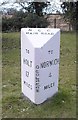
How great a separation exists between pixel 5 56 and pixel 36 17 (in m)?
→ 4.86

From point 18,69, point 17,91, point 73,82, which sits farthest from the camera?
point 18,69

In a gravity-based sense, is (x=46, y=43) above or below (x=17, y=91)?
above

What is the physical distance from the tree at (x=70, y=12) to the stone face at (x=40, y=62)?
7670 millimetres

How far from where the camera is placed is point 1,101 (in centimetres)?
409

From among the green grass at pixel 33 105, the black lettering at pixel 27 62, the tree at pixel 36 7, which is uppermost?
the tree at pixel 36 7

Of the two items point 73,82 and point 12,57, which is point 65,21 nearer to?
Result: point 12,57

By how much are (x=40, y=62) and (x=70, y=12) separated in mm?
8649

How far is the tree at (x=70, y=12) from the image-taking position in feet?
37.8

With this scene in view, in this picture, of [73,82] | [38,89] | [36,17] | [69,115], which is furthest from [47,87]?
[36,17]

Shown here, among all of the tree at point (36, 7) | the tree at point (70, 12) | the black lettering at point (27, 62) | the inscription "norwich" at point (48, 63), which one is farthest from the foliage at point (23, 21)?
the inscription "norwich" at point (48, 63)

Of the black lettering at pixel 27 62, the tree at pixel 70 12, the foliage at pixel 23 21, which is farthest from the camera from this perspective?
the tree at pixel 70 12

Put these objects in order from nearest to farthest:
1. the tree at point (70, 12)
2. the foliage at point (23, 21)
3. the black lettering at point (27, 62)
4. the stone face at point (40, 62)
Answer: the stone face at point (40, 62), the black lettering at point (27, 62), the foliage at point (23, 21), the tree at point (70, 12)

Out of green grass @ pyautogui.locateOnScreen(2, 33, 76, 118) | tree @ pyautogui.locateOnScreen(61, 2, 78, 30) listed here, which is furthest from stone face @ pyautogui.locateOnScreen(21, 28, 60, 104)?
tree @ pyautogui.locateOnScreen(61, 2, 78, 30)

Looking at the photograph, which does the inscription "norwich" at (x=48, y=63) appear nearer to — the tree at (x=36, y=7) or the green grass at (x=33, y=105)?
the green grass at (x=33, y=105)
